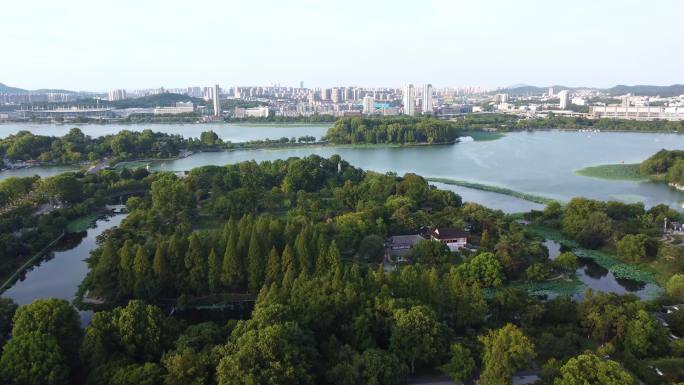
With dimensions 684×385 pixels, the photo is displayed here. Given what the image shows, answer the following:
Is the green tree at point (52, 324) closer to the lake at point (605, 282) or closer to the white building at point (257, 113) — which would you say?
the lake at point (605, 282)

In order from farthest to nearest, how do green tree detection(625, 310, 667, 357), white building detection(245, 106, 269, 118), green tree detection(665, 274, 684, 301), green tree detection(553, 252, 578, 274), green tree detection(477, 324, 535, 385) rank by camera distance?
1. white building detection(245, 106, 269, 118)
2. green tree detection(553, 252, 578, 274)
3. green tree detection(665, 274, 684, 301)
4. green tree detection(625, 310, 667, 357)
5. green tree detection(477, 324, 535, 385)

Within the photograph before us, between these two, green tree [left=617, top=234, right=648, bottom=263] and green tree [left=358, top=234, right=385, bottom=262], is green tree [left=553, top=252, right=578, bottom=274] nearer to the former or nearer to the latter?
green tree [left=617, top=234, right=648, bottom=263]

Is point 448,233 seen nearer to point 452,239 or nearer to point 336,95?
point 452,239

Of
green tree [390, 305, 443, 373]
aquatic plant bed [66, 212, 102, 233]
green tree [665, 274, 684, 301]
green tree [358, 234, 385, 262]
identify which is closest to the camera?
green tree [390, 305, 443, 373]

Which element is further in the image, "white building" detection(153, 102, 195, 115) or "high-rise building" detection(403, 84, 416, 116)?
"high-rise building" detection(403, 84, 416, 116)

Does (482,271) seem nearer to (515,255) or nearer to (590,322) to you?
(515,255)

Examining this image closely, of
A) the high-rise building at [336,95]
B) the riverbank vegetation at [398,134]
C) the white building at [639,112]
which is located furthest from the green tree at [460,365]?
the high-rise building at [336,95]

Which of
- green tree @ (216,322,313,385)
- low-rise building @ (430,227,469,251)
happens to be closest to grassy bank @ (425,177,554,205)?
low-rise building @ (430,227,469,251)
